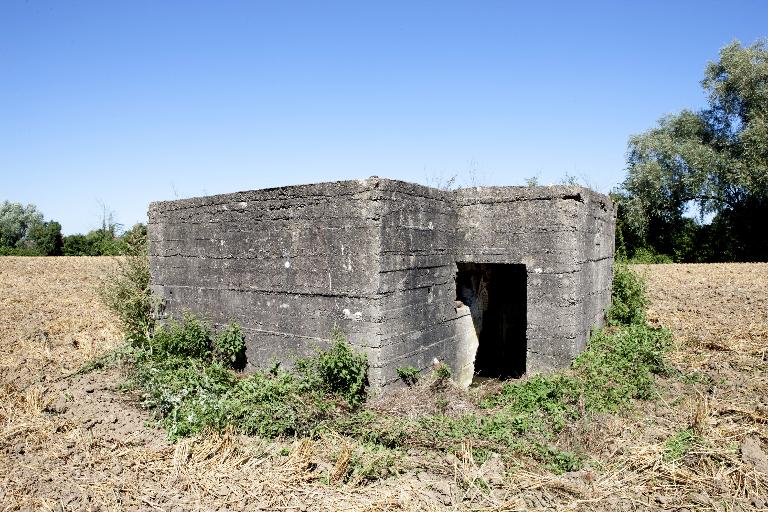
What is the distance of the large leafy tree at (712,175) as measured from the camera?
24.5 metres

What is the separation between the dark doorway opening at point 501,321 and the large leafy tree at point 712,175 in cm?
1877

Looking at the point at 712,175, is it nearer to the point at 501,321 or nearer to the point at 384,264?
the point at 501,321

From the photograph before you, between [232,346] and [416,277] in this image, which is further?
[232,346]

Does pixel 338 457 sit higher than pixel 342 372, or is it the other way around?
pixel 342 372

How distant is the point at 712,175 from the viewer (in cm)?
2520

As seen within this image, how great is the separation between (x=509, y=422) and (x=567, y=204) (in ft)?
10.2

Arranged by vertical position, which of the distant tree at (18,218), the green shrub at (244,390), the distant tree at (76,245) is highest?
the distant tree at (18,218)

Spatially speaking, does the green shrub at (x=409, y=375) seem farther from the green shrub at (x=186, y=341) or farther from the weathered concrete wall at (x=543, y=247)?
the green shrub at (x=186, y=341)

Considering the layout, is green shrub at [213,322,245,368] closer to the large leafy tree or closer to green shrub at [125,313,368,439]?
green shrub at [125,313,368,439]

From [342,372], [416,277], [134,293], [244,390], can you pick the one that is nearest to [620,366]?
[416,277]

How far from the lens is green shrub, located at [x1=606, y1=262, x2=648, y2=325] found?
9.67 m

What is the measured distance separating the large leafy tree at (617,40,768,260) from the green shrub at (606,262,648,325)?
1724cm

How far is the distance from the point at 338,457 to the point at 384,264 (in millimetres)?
2288

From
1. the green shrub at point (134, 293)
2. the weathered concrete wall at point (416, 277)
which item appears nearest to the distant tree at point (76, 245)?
the green shrub at point (134, 293)
